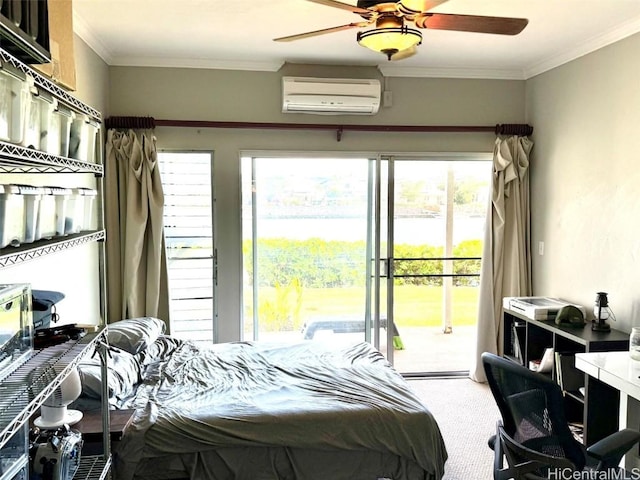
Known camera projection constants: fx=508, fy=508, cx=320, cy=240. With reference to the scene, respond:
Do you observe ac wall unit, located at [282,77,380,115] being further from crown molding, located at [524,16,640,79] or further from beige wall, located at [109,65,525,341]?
crown molding, located at [524,16,640,79]

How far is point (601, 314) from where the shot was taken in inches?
Answer: 131

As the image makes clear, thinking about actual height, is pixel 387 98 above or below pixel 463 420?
above

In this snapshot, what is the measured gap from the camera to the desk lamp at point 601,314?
3.29m

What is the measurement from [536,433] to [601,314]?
167cm

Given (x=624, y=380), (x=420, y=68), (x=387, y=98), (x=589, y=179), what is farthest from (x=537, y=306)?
(x=420, y=68)

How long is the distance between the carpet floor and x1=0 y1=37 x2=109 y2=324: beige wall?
8.06 ft

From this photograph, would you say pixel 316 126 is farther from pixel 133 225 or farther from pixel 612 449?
pixel 612 449

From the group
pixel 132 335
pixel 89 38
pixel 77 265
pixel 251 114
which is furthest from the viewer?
pixel 251 114

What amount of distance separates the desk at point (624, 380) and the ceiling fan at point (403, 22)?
1723mm

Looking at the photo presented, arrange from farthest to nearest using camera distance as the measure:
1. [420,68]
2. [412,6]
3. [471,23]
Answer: [420,68] → [471,23] → [412,6]

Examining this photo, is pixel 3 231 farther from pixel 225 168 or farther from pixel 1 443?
pixel 225 168

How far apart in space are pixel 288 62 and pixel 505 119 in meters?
1.96

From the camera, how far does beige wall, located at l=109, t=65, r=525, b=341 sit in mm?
4109

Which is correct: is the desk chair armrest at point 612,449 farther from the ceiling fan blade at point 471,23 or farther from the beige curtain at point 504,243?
the beige curtain at point 504,243
